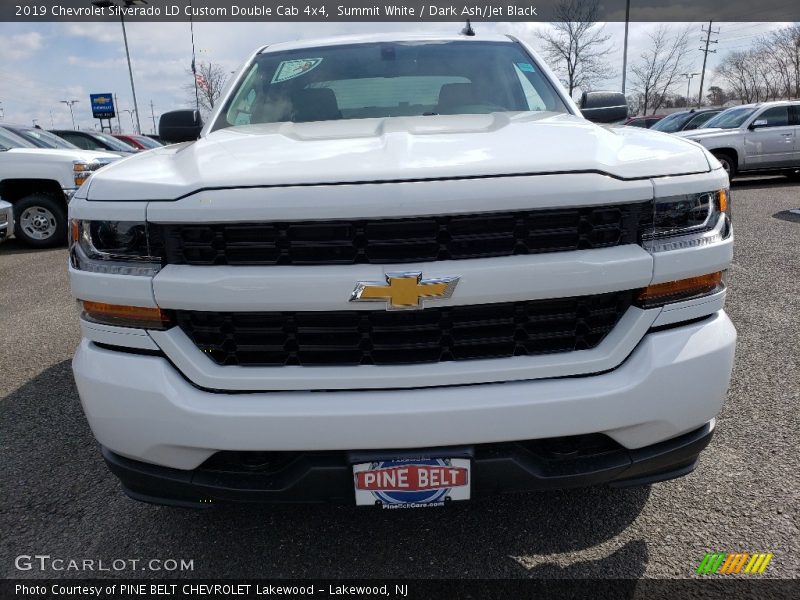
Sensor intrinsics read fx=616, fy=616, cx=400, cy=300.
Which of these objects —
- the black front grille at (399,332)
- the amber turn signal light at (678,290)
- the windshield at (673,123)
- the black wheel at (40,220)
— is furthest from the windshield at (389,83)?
the windshield at (673,123)

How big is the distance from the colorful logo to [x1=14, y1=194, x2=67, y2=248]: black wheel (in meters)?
8.91

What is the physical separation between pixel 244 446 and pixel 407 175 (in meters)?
0.85

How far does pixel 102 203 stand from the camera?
1734 millimetres

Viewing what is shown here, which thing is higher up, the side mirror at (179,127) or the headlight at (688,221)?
the side mirror at (179,127)

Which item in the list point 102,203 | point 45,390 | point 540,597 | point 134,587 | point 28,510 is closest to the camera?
point 102,203

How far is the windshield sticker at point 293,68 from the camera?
323 cm

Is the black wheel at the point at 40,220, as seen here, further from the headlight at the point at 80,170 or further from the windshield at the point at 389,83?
the windshield at the point at 389,83

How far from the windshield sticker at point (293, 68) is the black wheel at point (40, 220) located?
6.68m

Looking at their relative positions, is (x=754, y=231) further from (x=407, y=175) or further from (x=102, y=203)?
(x=102, y=203)

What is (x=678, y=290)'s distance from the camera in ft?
5.81

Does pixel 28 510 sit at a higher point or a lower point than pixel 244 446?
lower

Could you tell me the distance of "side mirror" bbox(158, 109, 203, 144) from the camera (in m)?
3.18

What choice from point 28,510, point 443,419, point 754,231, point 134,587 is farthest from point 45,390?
point 754,231


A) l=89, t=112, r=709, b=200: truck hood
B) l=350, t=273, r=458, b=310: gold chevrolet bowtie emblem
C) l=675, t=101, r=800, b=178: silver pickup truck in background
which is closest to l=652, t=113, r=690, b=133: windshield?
l=675, t=101, r=800, b=178: silver pickup truck in background
